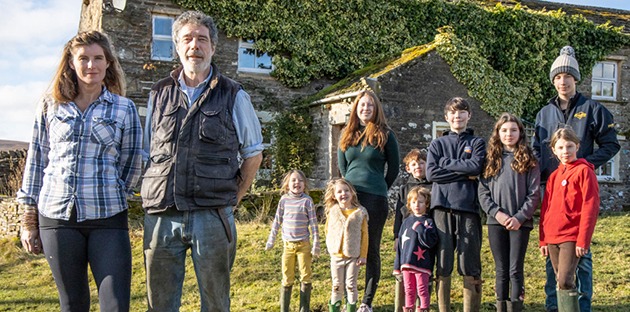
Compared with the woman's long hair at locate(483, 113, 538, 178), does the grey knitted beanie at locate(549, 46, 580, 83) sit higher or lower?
higher

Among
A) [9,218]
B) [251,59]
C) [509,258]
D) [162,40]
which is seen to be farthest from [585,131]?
[162,40]

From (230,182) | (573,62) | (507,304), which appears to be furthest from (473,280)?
(230,182)

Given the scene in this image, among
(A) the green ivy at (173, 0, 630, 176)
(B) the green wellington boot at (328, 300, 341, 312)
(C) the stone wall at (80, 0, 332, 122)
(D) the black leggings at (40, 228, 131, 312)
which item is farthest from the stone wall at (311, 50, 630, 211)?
(D) the black leggings at (40, 228, 131, 312)

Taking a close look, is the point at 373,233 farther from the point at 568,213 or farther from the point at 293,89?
the point at 293,89

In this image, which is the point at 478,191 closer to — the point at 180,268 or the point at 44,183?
the point at 180,268

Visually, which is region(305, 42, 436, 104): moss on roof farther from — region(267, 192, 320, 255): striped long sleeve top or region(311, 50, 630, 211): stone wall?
region(267, 192, 320, 255): striped long sleeve top

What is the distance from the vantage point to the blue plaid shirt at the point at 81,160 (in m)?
3.60

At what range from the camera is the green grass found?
6.41 metres

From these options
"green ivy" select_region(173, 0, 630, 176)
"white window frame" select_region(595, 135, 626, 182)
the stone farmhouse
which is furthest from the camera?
"white window frame" select_region(595, 135, 626, 182)

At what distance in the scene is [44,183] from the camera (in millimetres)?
3693

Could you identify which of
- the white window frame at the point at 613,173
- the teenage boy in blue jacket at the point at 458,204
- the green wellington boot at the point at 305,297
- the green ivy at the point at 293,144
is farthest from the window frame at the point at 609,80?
the green wellington boot at the point at 305,297

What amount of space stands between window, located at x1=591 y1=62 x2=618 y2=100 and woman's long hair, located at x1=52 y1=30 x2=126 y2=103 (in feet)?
58.9

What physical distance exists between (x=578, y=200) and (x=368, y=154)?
1.85 meters

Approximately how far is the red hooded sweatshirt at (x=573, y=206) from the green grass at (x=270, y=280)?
1.32 meters
